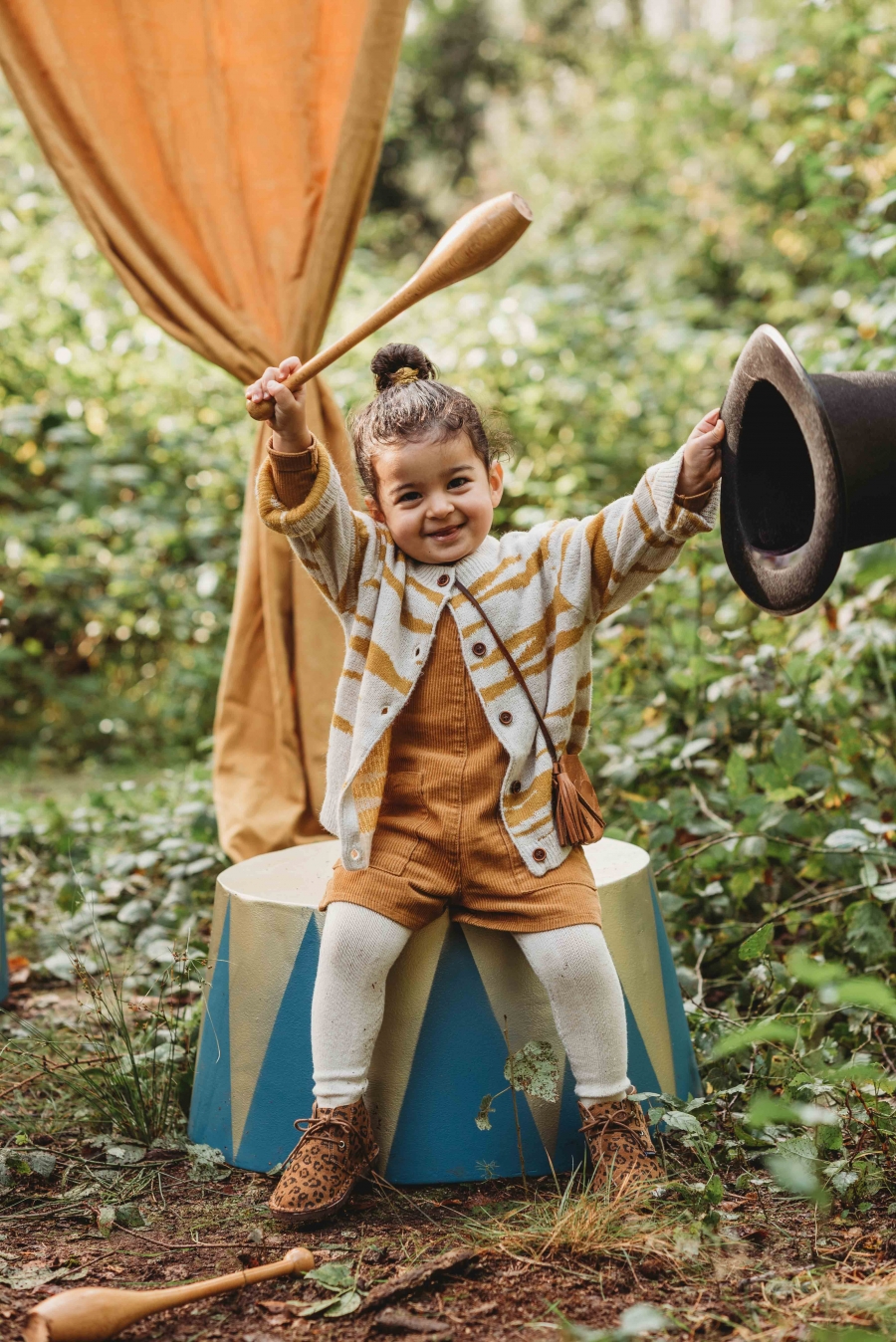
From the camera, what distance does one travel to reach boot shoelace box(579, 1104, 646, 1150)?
5.66ft

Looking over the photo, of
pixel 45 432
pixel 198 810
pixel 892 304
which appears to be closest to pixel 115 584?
pixel 45 432

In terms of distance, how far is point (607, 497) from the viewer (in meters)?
5.04

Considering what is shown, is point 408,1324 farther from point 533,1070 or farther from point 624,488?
point 624,488

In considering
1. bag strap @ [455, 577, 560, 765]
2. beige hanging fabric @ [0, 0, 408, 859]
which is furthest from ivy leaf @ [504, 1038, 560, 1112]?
beige hanging fabric @ [0, 0, 408, 859]

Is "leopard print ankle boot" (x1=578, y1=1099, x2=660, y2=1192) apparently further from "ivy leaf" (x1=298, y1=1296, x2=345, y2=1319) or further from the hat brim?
the hat brim

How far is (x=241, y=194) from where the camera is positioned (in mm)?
2840

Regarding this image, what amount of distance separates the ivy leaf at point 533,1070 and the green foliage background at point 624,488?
0.64 feet

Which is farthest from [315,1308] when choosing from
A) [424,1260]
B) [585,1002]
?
[585,1002]

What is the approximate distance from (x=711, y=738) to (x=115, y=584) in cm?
282

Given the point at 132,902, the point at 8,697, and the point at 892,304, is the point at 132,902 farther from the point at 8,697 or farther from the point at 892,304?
the point at 8,697

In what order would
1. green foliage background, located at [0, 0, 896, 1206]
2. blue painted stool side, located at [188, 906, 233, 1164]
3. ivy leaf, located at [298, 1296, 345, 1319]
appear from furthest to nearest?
green foliage background, located at [0, 0, 896, 1206], blue painted stool side, located at [188, 906, 233, 1164], ivy leaf, located at [298, 1296, 345, 1319]

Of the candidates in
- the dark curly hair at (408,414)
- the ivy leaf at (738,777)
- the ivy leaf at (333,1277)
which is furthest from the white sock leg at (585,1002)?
the ivy leaf at (738,777)

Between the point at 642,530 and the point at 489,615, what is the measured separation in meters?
0.25

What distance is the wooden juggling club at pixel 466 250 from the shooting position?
1657 mm
